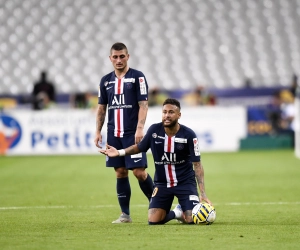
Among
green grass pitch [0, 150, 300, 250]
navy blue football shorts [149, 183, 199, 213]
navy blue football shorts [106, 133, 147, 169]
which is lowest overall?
green grass pitch [0, 150, 300, 250]

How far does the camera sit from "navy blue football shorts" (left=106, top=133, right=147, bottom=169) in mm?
8109

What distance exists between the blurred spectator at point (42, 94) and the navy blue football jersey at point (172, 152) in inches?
561

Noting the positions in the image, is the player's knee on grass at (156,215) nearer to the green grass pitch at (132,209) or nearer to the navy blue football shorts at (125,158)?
the green grass pitch at (132,209)

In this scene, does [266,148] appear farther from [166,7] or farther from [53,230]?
[53,230]

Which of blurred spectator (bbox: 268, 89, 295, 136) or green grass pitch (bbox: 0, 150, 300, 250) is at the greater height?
blurred spectator (bbox: 268, 89, 295, 136)

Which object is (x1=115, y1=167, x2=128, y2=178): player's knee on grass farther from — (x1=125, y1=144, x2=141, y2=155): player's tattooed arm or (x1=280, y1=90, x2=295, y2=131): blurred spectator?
(x1=280, y1=90, x2=295, y2=131): blurred spectator

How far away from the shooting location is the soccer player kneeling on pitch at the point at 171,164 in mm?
7602

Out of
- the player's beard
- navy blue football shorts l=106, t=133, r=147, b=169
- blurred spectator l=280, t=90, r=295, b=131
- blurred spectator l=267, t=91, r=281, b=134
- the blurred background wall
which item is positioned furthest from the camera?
the blurred background wall

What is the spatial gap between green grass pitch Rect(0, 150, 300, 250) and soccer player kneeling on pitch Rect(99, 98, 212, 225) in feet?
0.59

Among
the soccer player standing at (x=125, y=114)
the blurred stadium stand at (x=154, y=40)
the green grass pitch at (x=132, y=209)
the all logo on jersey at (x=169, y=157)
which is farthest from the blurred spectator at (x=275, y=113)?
the all logo on jersey at (x=169, y=157)

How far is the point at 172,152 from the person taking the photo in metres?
7.73

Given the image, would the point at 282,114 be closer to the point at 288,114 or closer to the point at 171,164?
the point at 288,114

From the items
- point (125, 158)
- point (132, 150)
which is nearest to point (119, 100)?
point (125, 158)

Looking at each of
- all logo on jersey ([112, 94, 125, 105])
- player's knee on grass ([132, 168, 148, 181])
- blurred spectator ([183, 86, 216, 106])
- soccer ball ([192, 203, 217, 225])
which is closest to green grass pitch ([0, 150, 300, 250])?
soccer ball ([192, 203, 217, 225])
